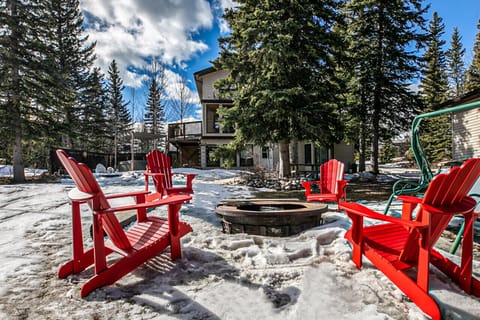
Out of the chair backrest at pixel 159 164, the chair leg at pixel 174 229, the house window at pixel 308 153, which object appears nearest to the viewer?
the chair leg at pixel 174 229

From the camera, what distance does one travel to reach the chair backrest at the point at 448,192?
1441mm

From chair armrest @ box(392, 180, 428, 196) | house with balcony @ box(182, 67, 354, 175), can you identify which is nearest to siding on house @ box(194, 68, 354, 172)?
house with balcony @ box(182, 67, 354, 175)

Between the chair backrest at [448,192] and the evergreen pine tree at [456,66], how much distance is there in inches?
1229

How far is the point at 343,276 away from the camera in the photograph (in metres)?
1.95

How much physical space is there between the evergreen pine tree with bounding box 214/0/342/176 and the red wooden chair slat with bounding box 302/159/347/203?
2.92m

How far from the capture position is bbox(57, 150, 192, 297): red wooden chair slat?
181 centimetres

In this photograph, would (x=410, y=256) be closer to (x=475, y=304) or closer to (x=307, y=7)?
(x=475, y=304)

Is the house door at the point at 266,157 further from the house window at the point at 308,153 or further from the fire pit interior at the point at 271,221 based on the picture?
the fire pit interior at the point at 271,221

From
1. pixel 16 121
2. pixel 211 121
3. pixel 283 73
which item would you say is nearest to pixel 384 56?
pixel 283 73

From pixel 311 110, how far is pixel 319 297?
640 centimetres

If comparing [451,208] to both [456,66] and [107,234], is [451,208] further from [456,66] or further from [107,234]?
[456,66]

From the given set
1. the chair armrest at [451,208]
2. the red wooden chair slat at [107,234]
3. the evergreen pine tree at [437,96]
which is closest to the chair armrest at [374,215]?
the chair armrest at [451,208]

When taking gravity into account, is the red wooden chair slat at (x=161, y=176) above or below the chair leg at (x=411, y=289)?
above

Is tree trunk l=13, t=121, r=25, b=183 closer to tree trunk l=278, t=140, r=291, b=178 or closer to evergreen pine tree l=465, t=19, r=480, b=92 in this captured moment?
tree trunk l=278, t=140, r=291, b=178
